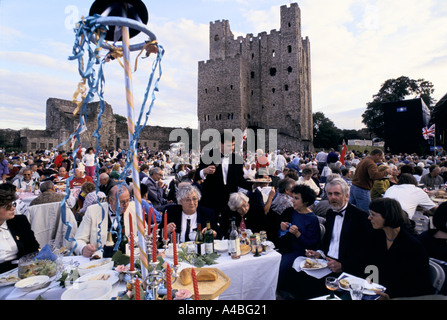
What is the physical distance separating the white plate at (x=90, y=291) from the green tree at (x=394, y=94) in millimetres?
41482

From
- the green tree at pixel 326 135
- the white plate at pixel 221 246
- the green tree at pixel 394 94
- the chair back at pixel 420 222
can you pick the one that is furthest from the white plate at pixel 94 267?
the green tree at pixel 326 135

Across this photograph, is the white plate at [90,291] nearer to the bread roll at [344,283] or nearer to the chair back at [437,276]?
the bread roll at [344,283]

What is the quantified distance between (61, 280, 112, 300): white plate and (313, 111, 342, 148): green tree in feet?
157

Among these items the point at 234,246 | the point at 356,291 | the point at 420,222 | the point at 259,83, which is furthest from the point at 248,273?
the point at 259,83

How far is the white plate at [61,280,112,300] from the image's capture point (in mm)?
1590

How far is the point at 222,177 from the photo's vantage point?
4.03 metres

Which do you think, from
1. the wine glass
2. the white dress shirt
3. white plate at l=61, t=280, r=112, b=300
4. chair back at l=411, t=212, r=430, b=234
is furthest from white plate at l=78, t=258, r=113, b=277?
chair back at l=411, t=212, r=430, b=234

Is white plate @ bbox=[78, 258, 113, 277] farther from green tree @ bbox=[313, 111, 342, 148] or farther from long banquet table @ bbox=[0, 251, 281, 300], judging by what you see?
green tree @ bbox=[313, 111, 342, 148]

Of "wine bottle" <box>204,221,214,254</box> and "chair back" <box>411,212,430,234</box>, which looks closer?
"wine bottle" <box>204,221,214,254</box>

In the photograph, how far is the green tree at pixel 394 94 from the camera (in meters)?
35.1

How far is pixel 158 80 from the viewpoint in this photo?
1.44 metres
